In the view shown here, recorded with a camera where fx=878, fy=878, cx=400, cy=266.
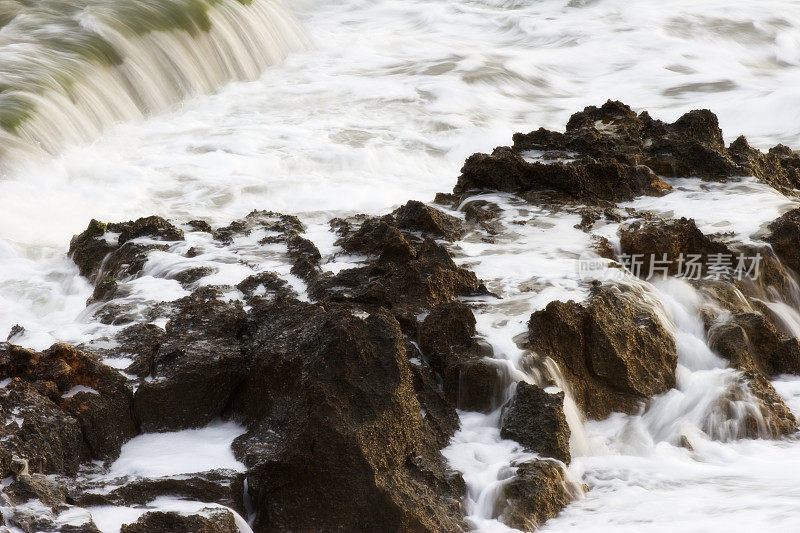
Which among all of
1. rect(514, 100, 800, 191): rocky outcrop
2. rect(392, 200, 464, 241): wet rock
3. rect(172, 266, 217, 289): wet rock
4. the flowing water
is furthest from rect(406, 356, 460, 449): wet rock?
rect(514, 100, 800, 191): rocky outcrop

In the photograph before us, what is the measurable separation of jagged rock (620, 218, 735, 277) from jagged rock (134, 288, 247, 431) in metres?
2.92

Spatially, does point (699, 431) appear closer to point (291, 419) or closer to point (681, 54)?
point (291, 419)

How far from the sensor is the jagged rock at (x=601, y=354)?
4.96 metres

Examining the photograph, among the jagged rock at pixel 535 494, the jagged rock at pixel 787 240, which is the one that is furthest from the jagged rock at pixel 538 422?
the jagged rock at pixel 787 240

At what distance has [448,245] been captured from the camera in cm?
632

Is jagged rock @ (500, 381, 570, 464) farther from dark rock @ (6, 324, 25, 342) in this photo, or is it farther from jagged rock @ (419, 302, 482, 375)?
dark rock @ (6, 324, 25, 342)

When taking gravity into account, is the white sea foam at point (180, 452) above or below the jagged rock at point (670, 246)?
below

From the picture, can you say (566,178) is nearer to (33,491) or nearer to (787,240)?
(787,240)

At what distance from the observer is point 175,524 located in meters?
3.39

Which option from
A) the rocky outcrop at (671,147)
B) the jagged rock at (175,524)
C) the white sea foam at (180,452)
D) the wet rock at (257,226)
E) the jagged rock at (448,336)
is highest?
the rocky outcrop at (671,147)

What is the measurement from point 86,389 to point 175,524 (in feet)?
3.48

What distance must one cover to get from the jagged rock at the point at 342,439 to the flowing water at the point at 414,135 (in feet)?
1.22

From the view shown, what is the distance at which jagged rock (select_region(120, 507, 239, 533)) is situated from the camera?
3.37m

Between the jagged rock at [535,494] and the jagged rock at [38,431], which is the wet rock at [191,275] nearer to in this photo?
the jagged rock at [38,431]
